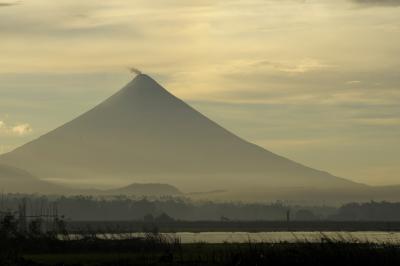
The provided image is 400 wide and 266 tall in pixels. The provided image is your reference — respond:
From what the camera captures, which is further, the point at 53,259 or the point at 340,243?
the point at 53,259

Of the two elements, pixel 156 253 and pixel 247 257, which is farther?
pixel 156 253

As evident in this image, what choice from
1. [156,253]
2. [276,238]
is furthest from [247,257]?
[276,238]

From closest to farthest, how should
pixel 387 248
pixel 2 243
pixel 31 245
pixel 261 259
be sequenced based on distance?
pixel 261 259
pixel 387 248
pixel 2 243
pixel 31 245

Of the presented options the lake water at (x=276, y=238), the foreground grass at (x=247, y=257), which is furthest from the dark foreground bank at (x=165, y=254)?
the lake water at (x=276, y=238)

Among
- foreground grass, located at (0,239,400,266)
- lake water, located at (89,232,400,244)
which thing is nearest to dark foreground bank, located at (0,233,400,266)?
foreground grass, located at (0,239,400,266)

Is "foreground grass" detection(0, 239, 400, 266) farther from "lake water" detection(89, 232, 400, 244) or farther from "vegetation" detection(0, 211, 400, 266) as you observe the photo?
"lake water" detection(89, 232, 400, 244)

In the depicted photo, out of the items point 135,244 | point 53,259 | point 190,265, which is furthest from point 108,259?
point 135,244

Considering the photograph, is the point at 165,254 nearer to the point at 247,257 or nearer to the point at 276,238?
the point at 247,257

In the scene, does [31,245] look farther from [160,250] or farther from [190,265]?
[190,265]

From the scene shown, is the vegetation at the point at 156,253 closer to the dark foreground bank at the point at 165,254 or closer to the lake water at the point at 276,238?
the dark foreground bank at the point at 165,254

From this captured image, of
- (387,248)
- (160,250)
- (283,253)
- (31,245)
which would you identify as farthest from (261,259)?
(31,245)

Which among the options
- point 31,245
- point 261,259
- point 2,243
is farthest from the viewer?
point 31,245
